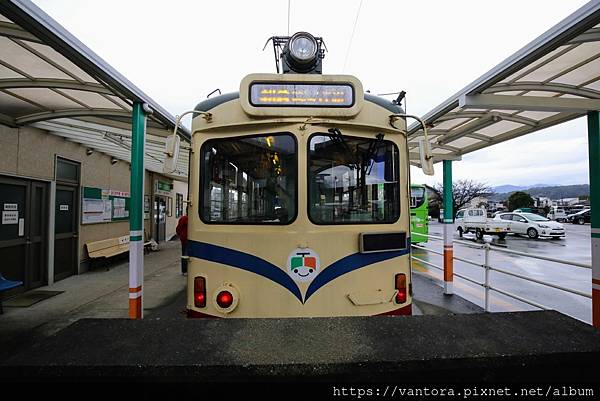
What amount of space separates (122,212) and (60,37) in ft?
28.1

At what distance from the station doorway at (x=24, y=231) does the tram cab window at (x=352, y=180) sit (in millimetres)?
6038

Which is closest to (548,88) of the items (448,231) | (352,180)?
(448,231)

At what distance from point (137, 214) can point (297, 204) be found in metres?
2.15

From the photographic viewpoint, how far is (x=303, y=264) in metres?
2.59

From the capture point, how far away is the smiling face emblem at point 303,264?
2.58 m

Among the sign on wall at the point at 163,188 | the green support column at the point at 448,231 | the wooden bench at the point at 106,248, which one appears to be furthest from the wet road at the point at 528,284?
the sign on wall at the point at 163,188

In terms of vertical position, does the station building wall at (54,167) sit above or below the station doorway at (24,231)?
above

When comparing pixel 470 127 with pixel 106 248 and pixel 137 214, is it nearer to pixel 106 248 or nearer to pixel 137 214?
pixel 137 214

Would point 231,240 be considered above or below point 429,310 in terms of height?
above

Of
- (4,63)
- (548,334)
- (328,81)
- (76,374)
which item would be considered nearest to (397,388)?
(548,334)

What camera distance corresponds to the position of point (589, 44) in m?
3.08

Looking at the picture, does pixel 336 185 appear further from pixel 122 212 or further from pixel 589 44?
pixel 122 212

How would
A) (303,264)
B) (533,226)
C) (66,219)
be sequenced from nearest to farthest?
(303,264), (66,219), (533,226)

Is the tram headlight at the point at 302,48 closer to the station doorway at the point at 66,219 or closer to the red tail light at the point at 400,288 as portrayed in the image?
the red tail light at the point at 400,288
